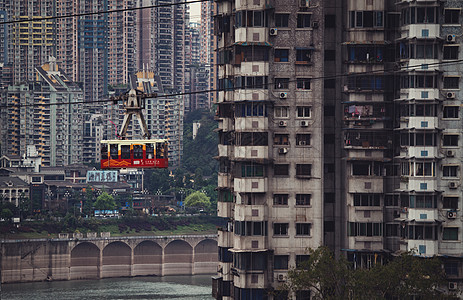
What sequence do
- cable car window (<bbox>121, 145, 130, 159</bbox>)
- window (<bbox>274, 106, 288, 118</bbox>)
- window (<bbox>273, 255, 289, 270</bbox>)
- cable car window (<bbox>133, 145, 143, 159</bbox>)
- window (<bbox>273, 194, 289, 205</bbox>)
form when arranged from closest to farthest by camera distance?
cable car window (<bbox>121, 145, 130, 159</bbox>)
cable car window (<bbox>133, 145, 143, 159</bbox>)
window (<bbox>273, 255, 289, 270</bbox>)
window (<bbox>273, 194, 289, 205</bbox>)
window (<bbox>274, 106, 288, 118</bbox>)

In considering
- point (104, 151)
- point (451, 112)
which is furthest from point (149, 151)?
point (451, 112)

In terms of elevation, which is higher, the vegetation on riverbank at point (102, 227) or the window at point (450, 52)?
the window at point (450, 52)

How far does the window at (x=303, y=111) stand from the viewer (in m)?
75.1

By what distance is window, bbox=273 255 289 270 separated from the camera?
74.5m

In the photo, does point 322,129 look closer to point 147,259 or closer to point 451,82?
point 451,82

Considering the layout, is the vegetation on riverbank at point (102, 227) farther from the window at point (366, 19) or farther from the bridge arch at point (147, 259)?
the window at point (366, 19)

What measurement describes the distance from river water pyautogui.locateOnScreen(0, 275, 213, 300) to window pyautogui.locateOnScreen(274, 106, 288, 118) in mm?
70877

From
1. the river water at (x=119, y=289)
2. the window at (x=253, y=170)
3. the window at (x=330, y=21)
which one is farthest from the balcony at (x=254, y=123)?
the river water at (x=119, y=289)

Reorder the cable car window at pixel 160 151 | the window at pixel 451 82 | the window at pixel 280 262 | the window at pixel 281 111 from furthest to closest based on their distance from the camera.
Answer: the window at pixel 281 111
the window at pixel 280 262
the window at pixel 451 82
the cable car window at pixel 160 151

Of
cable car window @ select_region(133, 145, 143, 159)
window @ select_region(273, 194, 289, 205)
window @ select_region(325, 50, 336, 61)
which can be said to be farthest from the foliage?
cable car window @ select_region(133, 145, 143, 159)

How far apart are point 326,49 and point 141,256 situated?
110m

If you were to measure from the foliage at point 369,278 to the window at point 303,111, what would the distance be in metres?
9.58

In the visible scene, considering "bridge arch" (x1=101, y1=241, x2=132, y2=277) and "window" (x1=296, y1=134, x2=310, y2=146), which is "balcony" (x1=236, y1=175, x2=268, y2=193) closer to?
"window" (x1=296, y1=134, x2=310, y2=146)

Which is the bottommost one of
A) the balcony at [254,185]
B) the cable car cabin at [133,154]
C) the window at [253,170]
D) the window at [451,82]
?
the balcony at [254,185]
